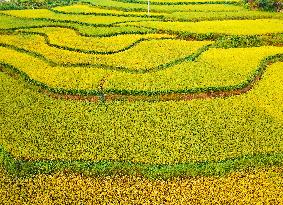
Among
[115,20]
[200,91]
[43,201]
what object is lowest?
[43,201]

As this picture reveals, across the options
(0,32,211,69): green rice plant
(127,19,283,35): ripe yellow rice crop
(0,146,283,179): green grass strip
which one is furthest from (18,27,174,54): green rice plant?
(0,146,283,179): green grass strip

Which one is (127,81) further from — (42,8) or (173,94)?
(42,8)

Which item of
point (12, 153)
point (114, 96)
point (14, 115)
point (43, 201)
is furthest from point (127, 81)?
point (43, 201)

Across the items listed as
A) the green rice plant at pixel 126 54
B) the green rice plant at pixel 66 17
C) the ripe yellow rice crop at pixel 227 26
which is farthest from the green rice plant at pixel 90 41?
the green rice plant at pixel 66 17

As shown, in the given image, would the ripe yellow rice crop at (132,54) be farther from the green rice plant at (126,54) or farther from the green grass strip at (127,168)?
the green grass strip at (127,168)

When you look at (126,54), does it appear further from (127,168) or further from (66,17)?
(127,168)

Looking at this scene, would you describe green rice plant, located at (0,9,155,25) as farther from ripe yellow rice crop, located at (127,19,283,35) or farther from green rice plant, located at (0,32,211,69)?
green rice plant, located at (0,32,211,69)

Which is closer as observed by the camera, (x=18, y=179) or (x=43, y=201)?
(x=43, y=201)

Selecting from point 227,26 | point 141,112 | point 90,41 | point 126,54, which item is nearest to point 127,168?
point 141,112
